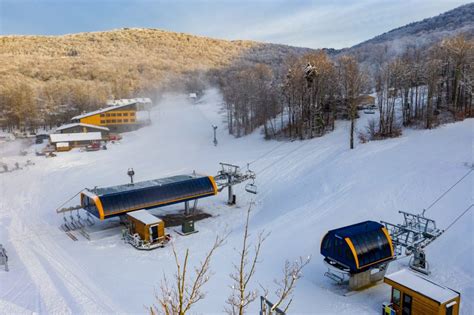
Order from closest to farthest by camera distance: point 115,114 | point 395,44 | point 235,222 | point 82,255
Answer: point 82,255 < point 235,222 < point 115,114 < point 395,44

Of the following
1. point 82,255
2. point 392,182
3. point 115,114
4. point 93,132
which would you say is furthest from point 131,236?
point 115,114

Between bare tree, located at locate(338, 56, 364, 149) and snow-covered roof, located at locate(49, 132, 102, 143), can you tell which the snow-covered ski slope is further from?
snow-covered roof, located at locate(49, 132, 102, 143)

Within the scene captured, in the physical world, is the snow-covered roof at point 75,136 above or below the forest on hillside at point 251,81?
below

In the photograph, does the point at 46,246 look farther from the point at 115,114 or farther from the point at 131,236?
the point at 115,114

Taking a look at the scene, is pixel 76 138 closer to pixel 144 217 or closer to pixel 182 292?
pixel 144 217

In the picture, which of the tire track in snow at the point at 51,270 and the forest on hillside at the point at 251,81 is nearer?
the tire track in snow at the point at 51,270

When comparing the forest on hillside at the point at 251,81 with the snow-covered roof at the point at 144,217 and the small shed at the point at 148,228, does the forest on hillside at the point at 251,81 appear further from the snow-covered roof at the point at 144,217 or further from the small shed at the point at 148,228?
the small shed at the point at 148,228

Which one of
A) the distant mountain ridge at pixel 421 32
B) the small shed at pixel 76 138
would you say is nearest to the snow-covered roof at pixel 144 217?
the small shed at pixel 76 138
